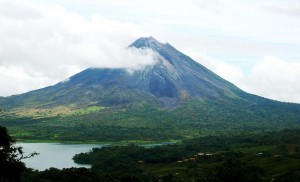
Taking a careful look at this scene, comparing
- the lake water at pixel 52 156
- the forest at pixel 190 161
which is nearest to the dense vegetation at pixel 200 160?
the forest at pixel 190 161

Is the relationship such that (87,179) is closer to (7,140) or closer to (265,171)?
(7,140)

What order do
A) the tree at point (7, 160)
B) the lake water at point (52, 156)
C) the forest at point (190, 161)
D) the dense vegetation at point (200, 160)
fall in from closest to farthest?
the tree at point (7, 160) < the forest at point (190, 161) < the dense vegetation at point (200, 160) < the lake water at point (52, 156)

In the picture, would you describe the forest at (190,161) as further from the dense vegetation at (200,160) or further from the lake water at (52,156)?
the lake water at (52,156)

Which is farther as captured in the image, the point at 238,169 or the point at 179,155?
the point at 179,155

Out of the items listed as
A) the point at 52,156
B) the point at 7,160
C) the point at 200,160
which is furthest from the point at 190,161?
the point at 7,160

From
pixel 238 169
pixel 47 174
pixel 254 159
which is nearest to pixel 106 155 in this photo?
pixel 254 159

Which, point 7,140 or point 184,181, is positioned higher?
point 7,140

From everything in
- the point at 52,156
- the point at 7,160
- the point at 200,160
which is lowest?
the point at 200,160

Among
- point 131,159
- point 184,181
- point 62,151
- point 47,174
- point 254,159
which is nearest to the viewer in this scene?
point 47,174

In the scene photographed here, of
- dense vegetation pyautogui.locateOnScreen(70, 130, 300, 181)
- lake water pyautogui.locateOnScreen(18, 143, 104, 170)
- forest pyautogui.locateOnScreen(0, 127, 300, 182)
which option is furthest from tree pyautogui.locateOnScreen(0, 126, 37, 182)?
lake water pyautogui.locateOnScreen(18, 143, 104, 170)

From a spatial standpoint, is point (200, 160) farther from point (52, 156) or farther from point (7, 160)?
point (7, 160)

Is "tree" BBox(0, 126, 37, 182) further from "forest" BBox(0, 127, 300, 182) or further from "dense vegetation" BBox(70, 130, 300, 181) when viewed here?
"dense vegetation" BBox(70, 130, 300, 181)
